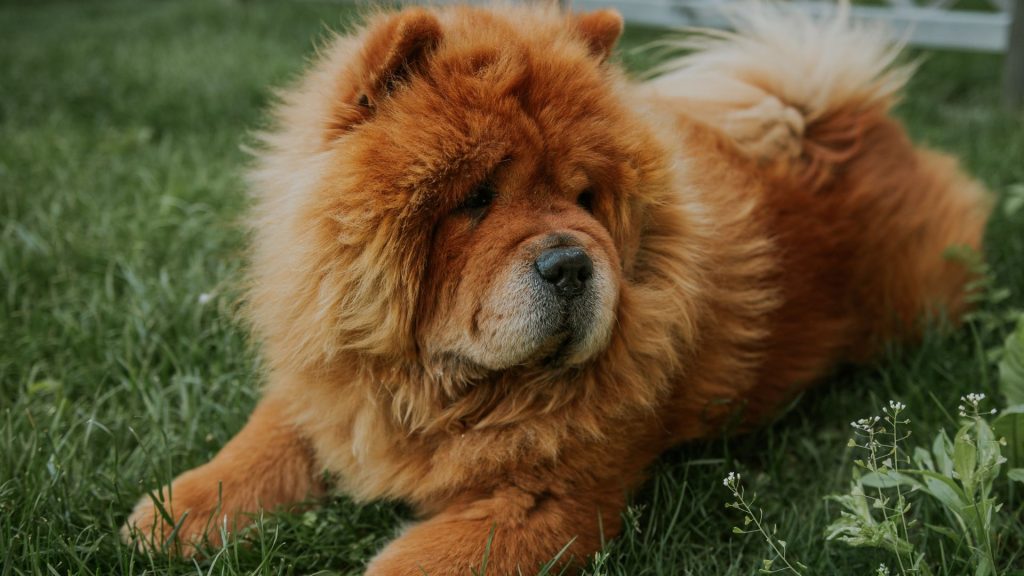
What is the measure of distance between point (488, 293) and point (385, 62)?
1.99 ft

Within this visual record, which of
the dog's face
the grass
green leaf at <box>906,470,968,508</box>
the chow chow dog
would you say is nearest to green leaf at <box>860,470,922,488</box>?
green leaf at <box>906,470,968,508</box>

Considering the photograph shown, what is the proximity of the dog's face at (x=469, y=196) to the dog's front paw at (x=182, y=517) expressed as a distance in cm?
63

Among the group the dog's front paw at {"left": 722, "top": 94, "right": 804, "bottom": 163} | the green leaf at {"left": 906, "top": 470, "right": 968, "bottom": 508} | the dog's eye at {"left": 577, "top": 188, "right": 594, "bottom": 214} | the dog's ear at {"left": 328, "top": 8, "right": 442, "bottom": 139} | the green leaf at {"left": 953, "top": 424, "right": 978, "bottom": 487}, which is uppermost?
the dog's ear at {"left": 328, "top": 8, "right": 442, "bottom": 139}

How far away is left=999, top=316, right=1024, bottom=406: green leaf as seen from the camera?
251 cm

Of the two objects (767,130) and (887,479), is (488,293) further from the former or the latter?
(767,130)

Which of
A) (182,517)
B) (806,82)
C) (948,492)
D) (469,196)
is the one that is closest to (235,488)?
(182,517)

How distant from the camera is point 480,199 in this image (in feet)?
7.02

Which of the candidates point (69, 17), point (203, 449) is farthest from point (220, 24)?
point (203, 449)

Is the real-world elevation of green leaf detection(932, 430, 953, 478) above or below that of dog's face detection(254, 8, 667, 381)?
below

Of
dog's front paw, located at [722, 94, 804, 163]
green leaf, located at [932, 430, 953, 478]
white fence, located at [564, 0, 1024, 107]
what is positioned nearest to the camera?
green leaf, located at [932, 430, 953, 478]

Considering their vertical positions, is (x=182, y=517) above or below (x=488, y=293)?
below

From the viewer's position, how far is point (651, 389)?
2.41 meters

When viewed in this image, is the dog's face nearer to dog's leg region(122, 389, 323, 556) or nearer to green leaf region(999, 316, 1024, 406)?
dog's leg region(122, 389, 323, 556)

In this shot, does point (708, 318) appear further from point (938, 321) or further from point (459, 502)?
point (938, 321)
